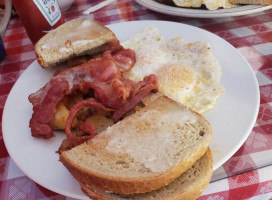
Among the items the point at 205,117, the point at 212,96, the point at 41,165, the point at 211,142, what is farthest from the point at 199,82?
the point at 41,165

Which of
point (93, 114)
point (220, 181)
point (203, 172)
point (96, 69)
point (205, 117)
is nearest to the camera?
point (203, 172)

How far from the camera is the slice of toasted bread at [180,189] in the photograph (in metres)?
1.34

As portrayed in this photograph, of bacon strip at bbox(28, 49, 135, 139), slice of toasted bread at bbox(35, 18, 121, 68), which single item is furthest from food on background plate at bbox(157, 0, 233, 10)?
bacon strip at bbox(28, 49, 135, 139)

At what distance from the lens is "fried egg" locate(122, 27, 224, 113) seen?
193 cm

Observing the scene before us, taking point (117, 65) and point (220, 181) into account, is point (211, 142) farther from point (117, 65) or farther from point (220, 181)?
point (117, 65)

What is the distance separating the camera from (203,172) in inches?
55.2

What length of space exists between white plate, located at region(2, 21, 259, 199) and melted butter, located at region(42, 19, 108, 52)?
0.81ft

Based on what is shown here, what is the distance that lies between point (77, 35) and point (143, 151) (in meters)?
1.42

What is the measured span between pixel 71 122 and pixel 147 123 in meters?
0.48

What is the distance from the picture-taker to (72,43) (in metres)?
2.40

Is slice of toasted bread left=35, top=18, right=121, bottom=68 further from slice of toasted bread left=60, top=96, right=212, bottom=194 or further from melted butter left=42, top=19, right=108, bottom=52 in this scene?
slice of toasted bread left=60, top=96, right=212, bottom=194

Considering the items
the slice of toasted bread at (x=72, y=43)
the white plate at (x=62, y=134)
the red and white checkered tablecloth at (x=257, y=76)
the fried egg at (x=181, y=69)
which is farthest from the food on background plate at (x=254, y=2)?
the slice of toasted bread at (x=72, y=43)

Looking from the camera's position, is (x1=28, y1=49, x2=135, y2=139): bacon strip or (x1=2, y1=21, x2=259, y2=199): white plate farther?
(x1=28, y1=49, x2=135, y2=139): bacon strip

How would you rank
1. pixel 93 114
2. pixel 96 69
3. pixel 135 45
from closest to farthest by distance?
pixel 93 114, pixel 96 69, pixel 135 45
